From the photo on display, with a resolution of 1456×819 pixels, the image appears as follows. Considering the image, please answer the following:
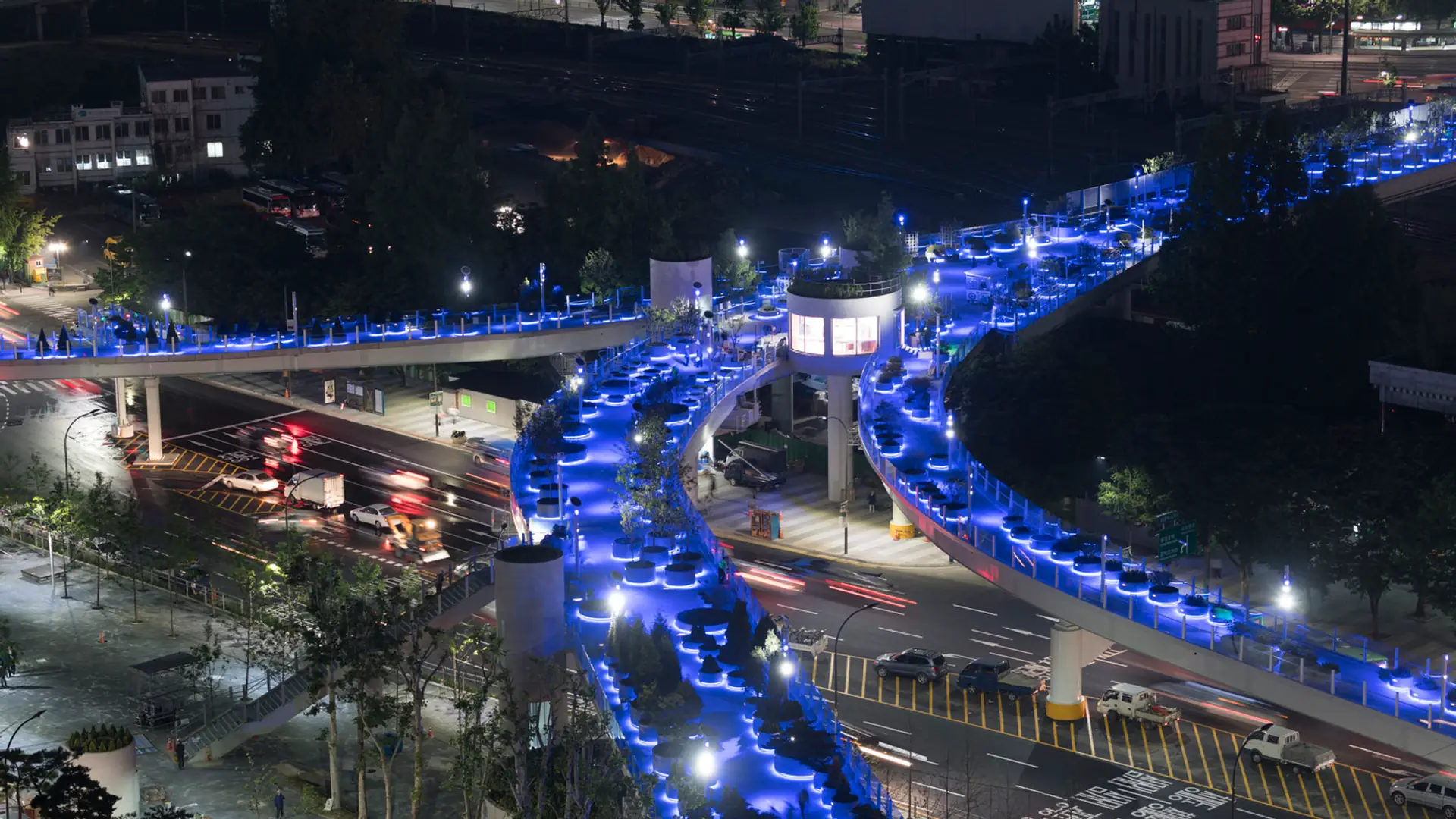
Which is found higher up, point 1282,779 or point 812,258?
point 812,258

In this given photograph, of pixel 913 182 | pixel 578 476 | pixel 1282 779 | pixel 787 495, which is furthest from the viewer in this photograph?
pixel 913 182

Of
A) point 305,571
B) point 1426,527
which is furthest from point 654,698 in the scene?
point 1426,527

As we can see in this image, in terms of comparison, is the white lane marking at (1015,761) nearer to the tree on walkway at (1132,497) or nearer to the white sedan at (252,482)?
the tree on walkway at (1132,497)

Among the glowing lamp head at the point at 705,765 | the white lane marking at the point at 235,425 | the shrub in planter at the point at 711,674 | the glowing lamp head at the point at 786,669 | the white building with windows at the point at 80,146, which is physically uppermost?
the white building with windows at the point at 80,146

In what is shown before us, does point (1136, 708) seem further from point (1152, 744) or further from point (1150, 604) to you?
point (1150, 604)

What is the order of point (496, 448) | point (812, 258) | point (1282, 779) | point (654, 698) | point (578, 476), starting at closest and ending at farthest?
point (654, 698)
point (1282, 779)
point (578, 476)
point (496, 448)
point (812, 258)

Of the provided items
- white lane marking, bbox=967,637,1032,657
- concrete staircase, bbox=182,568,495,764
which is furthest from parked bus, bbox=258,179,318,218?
concrete staircase, bbox=182,568,495,764

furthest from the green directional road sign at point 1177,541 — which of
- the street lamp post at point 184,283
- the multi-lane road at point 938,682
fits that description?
the street lamp post at point 184,283

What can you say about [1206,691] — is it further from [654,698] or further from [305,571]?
[305,571]
